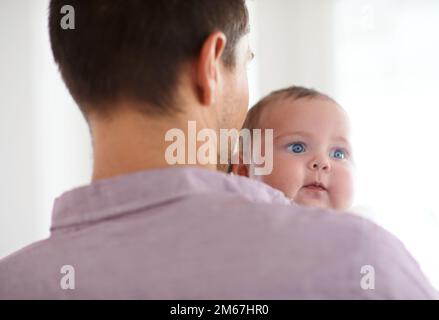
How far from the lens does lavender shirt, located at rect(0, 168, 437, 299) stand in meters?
0.64

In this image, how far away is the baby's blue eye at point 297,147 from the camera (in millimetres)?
1345

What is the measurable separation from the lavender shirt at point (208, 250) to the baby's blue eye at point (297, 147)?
0.61 m

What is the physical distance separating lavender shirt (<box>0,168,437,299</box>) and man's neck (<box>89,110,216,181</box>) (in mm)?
32

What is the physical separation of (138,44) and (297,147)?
24.9 inches

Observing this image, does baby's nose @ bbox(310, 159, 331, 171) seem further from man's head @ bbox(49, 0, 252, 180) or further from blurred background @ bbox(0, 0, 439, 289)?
blurred background @ bbox(0, 0, 439, 289)

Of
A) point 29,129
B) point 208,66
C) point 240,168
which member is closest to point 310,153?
point 240,168

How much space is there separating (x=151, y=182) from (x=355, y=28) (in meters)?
1.61

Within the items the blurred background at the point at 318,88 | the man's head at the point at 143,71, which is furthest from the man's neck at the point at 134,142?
the blurred background at the point at 318,88

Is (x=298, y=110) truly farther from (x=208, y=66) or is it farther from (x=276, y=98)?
(x=208, y=66)

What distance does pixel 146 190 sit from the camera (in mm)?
716

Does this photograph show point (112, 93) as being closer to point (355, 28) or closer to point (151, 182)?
point (151, 182)

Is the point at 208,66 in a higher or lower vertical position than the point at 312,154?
lower

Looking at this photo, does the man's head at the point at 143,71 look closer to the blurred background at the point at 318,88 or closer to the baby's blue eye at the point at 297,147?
the baby's blue eye at the point at 297,147

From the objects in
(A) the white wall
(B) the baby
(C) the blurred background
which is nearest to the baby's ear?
(B) the baby
